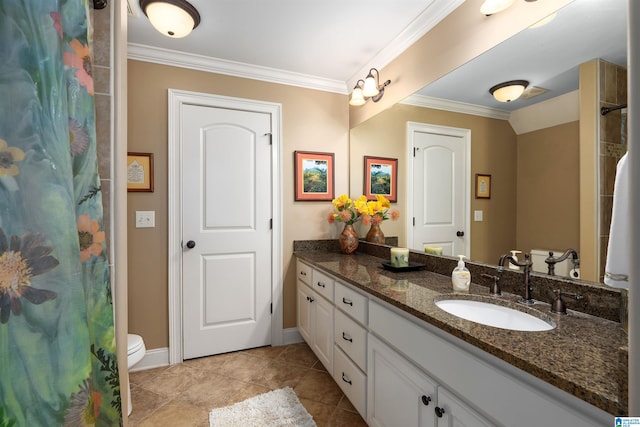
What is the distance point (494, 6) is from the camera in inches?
52.9

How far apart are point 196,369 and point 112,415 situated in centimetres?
176

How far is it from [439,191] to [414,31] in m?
1.10

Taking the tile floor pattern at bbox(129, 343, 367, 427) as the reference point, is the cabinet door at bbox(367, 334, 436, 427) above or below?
above

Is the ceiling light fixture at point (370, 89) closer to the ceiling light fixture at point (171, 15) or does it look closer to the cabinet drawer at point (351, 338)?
the ceiling light fixture at point (171, 15)

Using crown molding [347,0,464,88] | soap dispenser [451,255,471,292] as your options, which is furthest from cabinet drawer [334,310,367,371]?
crown molding [347,0,464,88]

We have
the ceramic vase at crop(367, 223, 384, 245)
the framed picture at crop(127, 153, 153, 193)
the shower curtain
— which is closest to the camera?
the shower curtain

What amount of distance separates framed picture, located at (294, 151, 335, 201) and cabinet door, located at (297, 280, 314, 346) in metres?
0.82

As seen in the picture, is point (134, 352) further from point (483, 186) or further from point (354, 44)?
point (354, 44)

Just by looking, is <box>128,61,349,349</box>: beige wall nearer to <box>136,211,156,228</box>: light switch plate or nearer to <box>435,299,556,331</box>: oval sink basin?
<box>136,211,156,228</box>: light switch plate

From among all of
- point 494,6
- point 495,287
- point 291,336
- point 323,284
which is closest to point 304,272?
point 323,284

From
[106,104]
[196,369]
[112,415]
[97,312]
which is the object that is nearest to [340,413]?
Result: [196,369]

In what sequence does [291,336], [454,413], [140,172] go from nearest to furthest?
1. [454,413]
2. [140,172]
3. [291,336]

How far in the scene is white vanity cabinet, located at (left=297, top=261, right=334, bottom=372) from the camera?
193 cm

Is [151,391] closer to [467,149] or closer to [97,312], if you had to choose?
[97,312]
